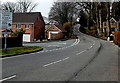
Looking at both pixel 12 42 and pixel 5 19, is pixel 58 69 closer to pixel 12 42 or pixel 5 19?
pixel 5 19

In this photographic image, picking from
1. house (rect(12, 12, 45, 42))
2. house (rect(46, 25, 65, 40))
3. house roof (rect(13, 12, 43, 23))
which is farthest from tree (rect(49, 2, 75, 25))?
house roof (rect(13, 12, 43, 23))

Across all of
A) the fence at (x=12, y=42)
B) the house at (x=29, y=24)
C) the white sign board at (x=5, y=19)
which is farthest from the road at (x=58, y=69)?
the house at (x=29, y=24)

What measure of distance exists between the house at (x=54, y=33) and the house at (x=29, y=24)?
2829 mm

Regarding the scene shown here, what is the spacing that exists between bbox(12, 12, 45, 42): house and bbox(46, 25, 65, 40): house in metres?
2.83

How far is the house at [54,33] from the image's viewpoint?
61.9 meters

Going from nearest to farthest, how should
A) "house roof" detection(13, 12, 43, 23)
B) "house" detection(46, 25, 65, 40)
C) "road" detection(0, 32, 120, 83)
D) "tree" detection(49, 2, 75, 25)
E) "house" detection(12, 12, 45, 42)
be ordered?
"road" detection(0, 32, 120, 83) → "house" detection(12, 12, 45, 42) → "house roof" detection(13, 12, 43, 23) → "house" detection(46, 25, 65, 40) → "tree" detection(49, 2, 75, 25)

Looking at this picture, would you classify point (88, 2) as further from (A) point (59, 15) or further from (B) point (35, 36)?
(B) point (35, 36)

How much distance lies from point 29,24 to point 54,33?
8.26 meters

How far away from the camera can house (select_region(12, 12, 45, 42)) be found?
59228 millimetres

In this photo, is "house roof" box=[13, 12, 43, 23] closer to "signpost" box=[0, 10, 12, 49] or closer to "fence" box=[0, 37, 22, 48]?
"fence" box=[0, 37, 22, 48]

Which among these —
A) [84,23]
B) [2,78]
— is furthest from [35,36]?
[2,78]

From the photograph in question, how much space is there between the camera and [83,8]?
243 ft

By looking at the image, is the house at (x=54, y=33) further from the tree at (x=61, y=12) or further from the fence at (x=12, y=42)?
the fence at (x=12, y=42)

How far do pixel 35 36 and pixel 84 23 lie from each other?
125 feet
